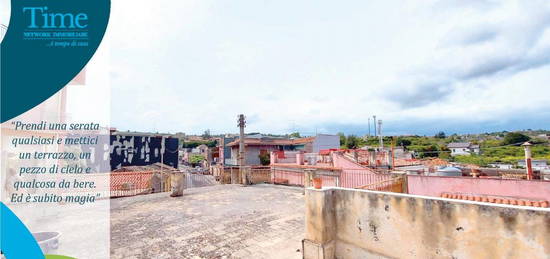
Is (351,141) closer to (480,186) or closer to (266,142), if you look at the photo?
(266,142)

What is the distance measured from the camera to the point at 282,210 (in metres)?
8.02

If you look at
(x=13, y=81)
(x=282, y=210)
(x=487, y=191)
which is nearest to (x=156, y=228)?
(x=282, y=210)

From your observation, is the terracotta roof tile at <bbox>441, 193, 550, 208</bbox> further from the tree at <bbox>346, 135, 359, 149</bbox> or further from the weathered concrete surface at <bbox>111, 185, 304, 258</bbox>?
the tree at <bbox>346, 135, 359, 149</bbox>

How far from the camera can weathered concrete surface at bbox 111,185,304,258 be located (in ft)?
16.2

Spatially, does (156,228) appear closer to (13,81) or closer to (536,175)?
(13,81)

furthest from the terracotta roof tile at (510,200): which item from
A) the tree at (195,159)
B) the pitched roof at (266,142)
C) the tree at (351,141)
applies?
the tree at (195,159)

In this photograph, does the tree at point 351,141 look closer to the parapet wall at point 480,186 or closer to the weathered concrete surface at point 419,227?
the parapet wall at point 480,186

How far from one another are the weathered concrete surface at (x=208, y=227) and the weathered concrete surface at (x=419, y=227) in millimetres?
1072

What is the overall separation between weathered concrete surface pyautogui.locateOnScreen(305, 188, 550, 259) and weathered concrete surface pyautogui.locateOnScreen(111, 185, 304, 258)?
1.07 meters

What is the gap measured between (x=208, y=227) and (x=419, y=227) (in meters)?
4.95

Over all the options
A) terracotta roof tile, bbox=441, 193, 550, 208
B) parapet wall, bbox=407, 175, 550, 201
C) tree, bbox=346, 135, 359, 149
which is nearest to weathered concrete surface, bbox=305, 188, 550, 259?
terracotta roof tile, bbox=441, 193, 550, 208

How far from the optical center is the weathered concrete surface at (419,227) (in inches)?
110

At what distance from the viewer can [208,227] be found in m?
6.38

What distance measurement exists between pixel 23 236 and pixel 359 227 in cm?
602
